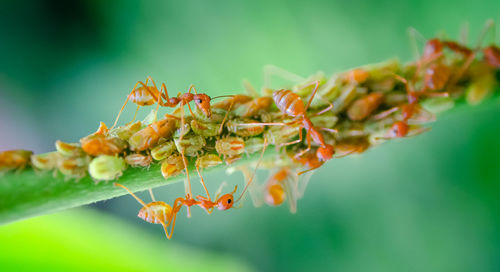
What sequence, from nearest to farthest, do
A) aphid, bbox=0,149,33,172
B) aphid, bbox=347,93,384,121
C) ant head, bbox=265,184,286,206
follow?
aphid, bbox=0,149,33,172, aphid, bbox=347,93,384,121, ant head, bbox=265,184,286,206

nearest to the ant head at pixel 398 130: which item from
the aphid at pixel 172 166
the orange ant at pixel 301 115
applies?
the orange ant at pixel 301 115

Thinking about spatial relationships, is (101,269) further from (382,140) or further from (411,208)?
(411,208)

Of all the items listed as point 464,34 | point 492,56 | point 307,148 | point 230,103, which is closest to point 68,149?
point 230,103

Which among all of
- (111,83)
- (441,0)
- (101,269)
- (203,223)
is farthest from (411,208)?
(111,83)

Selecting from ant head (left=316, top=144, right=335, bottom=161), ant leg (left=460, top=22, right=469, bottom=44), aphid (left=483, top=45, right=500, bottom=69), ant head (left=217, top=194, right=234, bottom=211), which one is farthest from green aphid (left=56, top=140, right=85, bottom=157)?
ant leg (left=460, top=22, right=469, bottom=44)

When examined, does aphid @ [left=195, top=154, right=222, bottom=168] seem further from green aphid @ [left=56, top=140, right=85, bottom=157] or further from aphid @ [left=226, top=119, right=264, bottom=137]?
A: green aphid @ [left=56, top=140, right=85, bottom=157]

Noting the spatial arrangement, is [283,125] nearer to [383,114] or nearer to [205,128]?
[205,128]

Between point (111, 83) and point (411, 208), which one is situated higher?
point (111, 83)
